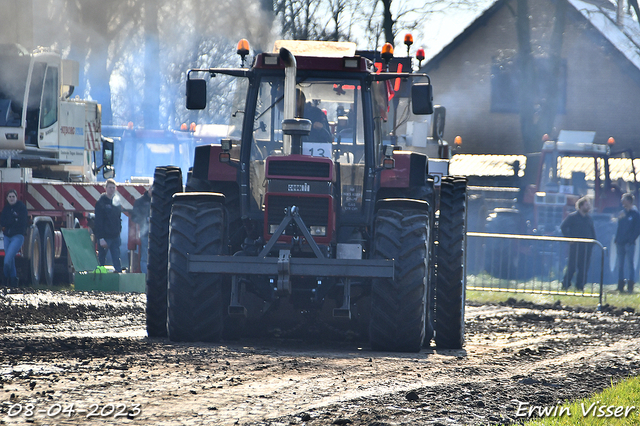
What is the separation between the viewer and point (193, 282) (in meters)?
8.09

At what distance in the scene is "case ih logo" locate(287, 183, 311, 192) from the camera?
8.31 metres

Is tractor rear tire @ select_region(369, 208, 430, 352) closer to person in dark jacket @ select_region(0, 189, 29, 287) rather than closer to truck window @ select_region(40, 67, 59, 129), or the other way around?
person in dark jacket @ select_region(0, 189, 29, 287)

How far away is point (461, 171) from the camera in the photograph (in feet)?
95.9

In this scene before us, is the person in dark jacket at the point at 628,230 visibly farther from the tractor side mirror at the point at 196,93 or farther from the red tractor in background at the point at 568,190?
the tractor side mirror at the point at 196,93

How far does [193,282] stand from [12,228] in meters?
8.24

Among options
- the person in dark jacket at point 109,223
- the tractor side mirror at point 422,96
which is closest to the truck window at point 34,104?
the person in dark jacket at point 109,223

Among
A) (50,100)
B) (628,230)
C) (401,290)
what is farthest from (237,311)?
(628,230)

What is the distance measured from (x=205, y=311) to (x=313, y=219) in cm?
127

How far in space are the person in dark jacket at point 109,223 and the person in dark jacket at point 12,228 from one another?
1.84m

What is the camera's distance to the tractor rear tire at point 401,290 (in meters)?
8.07

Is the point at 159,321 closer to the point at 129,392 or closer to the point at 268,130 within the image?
the point at 268,130

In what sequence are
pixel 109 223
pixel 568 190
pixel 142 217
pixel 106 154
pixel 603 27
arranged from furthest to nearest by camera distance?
1. pixel 603 27
2. pixel 106 154
3. pixel 568 190
4. pixel 142 217
5. pixel 109 223

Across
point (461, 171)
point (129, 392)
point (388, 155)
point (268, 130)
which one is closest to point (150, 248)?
point (268, 130)

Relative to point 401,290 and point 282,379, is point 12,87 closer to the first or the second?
point 401,290
